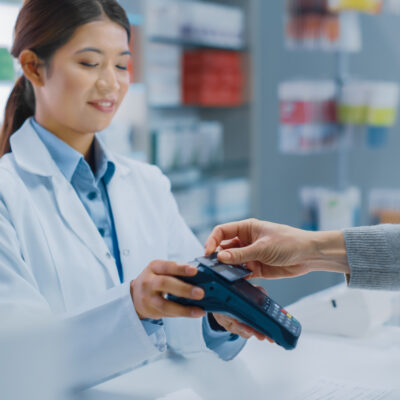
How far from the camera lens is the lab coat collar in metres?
1.56

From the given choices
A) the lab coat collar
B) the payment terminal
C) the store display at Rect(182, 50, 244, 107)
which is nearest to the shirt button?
the lab coat collar

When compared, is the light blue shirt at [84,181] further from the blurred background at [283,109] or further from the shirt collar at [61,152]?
the blurred background at [283,109]

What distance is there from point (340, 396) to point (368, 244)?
0.37 m

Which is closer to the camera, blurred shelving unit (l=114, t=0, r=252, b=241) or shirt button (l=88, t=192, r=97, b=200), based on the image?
shirt button (l=88, t=192, r=97, b=200)

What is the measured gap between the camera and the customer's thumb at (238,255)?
1.20 m

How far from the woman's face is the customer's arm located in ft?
1.77

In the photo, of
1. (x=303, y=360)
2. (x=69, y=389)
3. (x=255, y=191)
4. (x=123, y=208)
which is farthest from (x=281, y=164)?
(x=69, y=389)

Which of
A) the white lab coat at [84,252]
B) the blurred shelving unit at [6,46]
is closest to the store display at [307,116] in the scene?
the blurred shelving unit at [6,46]

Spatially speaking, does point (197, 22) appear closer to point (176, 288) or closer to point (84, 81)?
point (84, 81)

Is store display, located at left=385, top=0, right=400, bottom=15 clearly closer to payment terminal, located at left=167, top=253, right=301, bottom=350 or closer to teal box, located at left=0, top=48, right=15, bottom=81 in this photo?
teal box, located at left=0, top=48, right=15, bottom=81

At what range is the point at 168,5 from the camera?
3627 millimetres

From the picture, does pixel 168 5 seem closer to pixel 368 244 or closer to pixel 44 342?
pixel 368 244

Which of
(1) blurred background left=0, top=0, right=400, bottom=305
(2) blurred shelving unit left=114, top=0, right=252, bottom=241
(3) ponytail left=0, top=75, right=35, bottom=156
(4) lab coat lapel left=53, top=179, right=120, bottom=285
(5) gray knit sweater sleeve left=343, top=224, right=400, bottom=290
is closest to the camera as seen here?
(5) gray knit sweater sleeve left=343, top=224, right=400, bottom=290

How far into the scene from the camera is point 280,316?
43.8 inches
